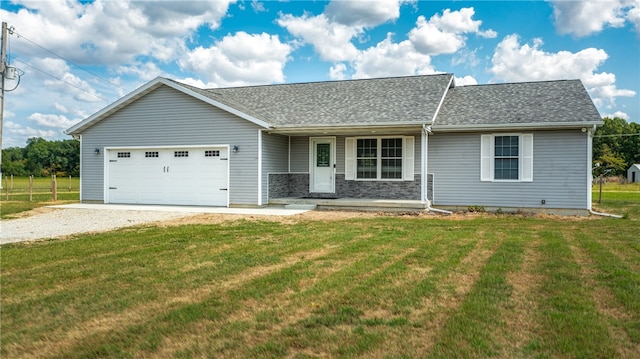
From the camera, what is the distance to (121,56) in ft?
69.8

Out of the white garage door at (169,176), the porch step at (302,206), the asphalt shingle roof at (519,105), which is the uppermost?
the asphalt shingle roof at (519,105)

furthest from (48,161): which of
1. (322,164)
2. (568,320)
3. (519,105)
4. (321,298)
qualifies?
(568,320)

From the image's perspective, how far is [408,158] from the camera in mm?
15055

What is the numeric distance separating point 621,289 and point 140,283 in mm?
5287

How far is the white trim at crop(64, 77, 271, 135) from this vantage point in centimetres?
1437

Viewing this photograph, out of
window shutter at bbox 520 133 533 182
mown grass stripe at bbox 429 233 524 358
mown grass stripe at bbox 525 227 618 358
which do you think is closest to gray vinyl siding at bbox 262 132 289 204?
window shutter at bbox 520 133 533 182

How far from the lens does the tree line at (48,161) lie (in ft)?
183

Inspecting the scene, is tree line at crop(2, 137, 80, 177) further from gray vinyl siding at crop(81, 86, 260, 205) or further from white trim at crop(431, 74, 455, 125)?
white trim at crop(431, 74, 455, 125)

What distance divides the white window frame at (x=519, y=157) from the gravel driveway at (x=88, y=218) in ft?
19.3

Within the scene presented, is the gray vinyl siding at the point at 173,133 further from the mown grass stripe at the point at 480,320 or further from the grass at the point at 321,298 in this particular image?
the mown grass stripe at the point at 480,320

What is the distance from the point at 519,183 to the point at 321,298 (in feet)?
36.7

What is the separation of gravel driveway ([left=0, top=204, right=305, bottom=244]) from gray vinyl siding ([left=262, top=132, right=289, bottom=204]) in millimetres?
1043

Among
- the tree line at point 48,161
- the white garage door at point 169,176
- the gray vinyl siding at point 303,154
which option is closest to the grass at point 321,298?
the white garage door at point 169,176

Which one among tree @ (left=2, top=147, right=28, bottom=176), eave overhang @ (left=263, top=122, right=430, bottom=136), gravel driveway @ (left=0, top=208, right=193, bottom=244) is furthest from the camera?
tree @ (left=2, top=147, right=28, bottom=176)
